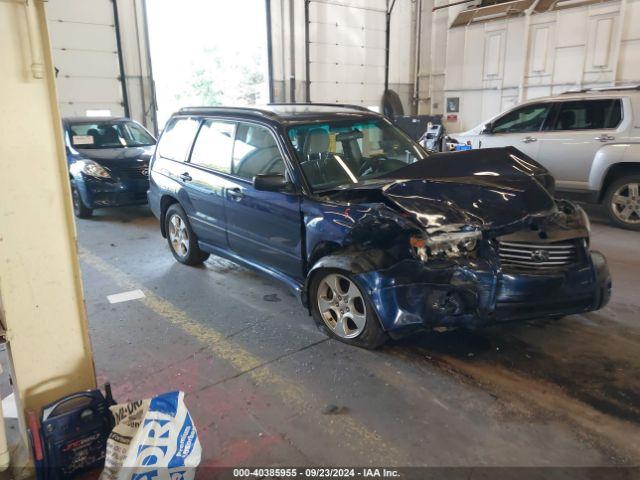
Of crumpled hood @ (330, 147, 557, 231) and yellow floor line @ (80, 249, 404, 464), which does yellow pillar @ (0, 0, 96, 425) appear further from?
crumpled hood @ (330, 147, 557, 231)

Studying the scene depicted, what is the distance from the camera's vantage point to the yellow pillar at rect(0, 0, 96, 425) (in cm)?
202

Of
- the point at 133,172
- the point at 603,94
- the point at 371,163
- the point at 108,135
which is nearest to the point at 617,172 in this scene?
the point at 603,94

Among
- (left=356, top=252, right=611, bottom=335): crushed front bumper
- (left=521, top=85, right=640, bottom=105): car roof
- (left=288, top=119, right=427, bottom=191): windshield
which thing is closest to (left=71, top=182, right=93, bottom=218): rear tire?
(left=288, top=119, right=427, bottom=191): windshield

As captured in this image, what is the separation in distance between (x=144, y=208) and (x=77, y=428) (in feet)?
22.7

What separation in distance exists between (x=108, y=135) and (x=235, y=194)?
5309 mm

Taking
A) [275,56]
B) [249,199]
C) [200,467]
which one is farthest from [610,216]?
[275,56]

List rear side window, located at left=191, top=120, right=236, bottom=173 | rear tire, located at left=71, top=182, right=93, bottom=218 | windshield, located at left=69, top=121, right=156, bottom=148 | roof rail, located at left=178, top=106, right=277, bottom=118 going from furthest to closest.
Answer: windshield, located at left=69, top=121, right=156, bottom=148
rear tire, located at left=71, top=182, right=93, bottom=218
rear side window, located at left=191, top=120, right=236, bottom=173
roof rail, located at left=178, top=106, right=277, bottom=118

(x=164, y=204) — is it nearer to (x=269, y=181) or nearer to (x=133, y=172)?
(x=269, y=181)

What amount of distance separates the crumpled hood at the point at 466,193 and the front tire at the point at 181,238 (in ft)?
7.92

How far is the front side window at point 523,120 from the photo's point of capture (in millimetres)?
7508

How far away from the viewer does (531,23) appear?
12219 millimetres

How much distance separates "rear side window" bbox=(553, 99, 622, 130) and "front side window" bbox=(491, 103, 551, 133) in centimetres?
26

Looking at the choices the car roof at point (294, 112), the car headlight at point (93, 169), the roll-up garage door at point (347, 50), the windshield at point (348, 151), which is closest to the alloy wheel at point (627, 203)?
the windshield at point (348, 151)

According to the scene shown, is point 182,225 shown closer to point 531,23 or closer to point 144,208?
point 144,208
